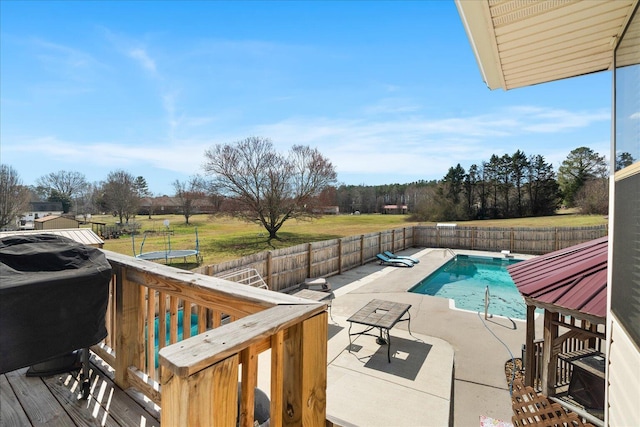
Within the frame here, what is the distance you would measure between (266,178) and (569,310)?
56.1ft

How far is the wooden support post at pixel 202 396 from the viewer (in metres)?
0.72

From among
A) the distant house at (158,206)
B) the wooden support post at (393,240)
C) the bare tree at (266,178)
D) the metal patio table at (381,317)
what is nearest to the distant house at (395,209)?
the bare tree at (266,178)

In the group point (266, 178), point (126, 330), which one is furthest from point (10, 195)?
point (126, 330)

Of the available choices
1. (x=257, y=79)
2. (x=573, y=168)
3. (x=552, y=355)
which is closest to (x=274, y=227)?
(x=257, y=79)

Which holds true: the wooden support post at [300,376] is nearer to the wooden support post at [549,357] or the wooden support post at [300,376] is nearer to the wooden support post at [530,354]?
the wooden support post at [549,357]

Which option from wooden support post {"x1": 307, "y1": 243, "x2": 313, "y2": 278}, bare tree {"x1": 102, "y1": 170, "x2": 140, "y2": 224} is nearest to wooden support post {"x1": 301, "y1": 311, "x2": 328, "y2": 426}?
wooden support post {"x1": 307, "y1": 243, "x2": 313, "y2": 278}

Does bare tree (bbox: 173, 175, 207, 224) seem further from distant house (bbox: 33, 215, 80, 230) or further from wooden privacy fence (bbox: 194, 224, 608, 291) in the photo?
wooden privacy fence (bbox: 194, 224, 608, 291)

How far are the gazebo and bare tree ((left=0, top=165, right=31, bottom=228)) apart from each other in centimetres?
2581

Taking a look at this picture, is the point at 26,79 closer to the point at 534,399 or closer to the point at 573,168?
the point at 534,399

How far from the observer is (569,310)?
3.16 metres

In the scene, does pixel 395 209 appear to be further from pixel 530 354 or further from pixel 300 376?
pixel 300 376

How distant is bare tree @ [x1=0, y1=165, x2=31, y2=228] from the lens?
18867mm

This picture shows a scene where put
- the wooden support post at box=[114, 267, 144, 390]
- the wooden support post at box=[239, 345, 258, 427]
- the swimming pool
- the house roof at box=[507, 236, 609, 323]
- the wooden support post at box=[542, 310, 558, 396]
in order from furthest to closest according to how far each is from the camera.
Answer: the swimming pool < the wooden support post at box=[542, 310, 558, 396] < the house roof at box=[507, 236, 609, 323] < the wooden support post at box=[114, 267, 144, 390] < the wooden support post at box=[239, 345, 258, 427]

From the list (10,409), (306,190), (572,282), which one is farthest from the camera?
(306,190)
